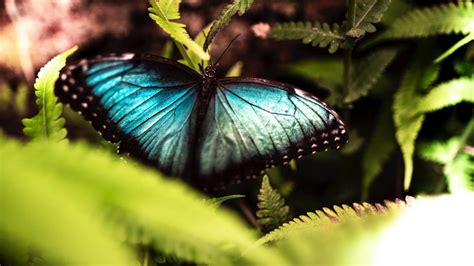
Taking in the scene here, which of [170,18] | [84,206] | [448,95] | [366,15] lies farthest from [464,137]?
[84,206]

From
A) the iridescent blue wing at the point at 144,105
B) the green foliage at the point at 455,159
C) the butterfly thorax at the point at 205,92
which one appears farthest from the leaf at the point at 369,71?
the iridescent blue wing at the point at 144,105

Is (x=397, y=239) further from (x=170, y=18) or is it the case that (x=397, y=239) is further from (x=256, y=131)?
(x=170, y=18)

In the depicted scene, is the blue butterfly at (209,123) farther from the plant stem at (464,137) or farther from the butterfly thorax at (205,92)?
the plant stem at (464,137)

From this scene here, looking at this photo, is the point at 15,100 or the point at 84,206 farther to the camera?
the point at 15,100

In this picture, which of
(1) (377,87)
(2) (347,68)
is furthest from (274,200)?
(1) (377,87)

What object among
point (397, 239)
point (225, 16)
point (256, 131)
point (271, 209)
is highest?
point (225, 16)

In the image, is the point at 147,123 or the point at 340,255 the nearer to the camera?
the point at 340,255

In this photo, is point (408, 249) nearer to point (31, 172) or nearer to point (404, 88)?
point (31, 172)
